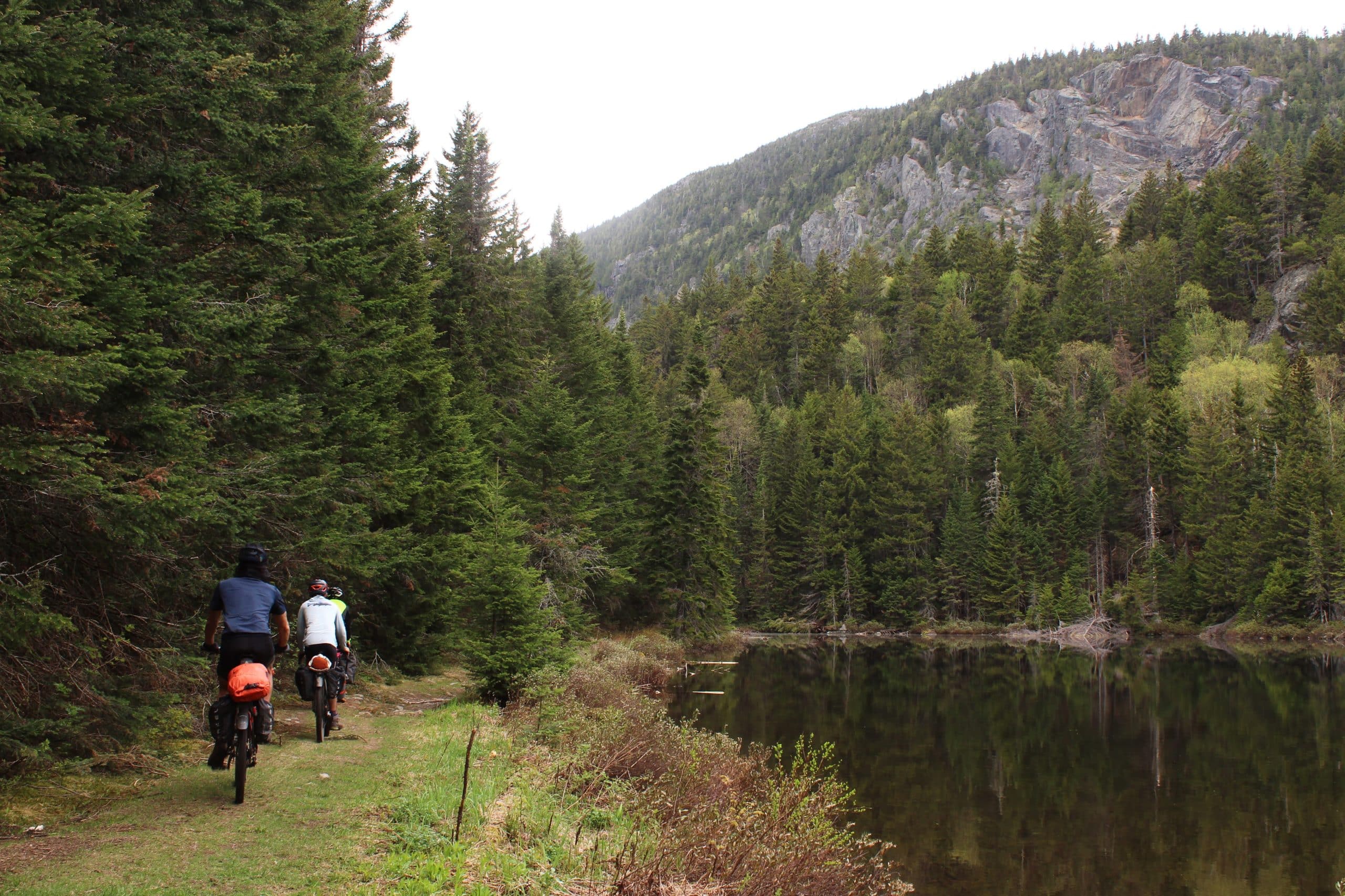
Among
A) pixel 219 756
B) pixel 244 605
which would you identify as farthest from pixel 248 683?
pixel 219 756

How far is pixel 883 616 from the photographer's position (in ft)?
216

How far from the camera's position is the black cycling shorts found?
685cm

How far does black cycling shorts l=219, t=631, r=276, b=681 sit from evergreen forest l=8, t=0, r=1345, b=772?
1242mm

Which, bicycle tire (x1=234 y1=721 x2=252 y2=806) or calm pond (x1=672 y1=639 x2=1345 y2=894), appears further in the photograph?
calm pond (x1=672 y1=639 x2=1345 y2=894)

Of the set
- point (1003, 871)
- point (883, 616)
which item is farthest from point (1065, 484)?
point (1003, 871)

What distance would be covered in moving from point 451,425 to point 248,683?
43.8 feet

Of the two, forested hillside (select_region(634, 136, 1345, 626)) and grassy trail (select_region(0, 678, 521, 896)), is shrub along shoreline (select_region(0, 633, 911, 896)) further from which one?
forested hillside (select_region(634, 136, 1345, 626))

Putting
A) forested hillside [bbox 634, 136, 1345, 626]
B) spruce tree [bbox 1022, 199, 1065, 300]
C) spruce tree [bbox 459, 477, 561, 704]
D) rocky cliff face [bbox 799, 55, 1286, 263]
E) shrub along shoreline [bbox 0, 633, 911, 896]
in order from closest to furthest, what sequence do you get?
shrub along shoreline [bbox 0, 633, 911, 896], spruce tree [bbox 459, 477, 561, 704], forested hillside [bbox 634, 136, 1345, 626], spruce tree [bbox 1022, 199, 1065, 300], rocky cliff face [bbox 799, 55, 1286, 263]

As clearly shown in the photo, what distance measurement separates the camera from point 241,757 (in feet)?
22.5

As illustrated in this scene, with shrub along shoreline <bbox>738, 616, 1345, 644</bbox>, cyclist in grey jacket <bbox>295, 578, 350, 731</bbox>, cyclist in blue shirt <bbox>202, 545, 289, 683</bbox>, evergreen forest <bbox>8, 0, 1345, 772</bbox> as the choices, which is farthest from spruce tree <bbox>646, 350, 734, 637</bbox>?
cyclist in blue shirt <bbox>202, 545, 289, 683</bbox>

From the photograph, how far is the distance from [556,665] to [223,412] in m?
8.29

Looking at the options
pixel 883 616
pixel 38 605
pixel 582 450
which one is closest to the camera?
pixel 38 605

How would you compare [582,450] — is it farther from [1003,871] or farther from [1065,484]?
[1065,484]

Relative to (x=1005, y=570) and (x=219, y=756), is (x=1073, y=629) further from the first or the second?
(x=219, y=756)
